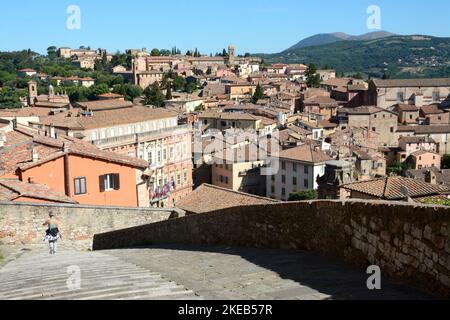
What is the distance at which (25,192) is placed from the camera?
711 inches

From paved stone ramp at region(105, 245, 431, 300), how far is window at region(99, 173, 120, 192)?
11.6 metres

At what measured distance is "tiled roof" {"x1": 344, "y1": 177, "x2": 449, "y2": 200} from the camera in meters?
21.1

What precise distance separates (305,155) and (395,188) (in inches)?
1459

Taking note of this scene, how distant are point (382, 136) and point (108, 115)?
5189 cm

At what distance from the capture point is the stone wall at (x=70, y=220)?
52.6 feet

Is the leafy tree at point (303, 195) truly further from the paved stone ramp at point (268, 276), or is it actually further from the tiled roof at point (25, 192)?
the paved stone ramp at point (268, 276)

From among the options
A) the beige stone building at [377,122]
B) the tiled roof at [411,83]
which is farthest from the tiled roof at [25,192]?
the tiled roof at [411,83]

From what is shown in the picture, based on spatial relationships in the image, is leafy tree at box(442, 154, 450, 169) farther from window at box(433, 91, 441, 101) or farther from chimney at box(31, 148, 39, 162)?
chimney at box(31, 148, 39, 162)

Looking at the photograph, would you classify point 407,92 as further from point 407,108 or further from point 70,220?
point 70,220

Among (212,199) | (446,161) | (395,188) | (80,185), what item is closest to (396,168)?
(446,161)

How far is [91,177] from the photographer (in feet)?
74.5

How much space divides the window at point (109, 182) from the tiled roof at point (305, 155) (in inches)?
1421

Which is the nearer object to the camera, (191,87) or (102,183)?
(102,183)

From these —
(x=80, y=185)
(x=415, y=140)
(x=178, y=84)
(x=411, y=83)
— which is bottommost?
(x=415, y=140)
